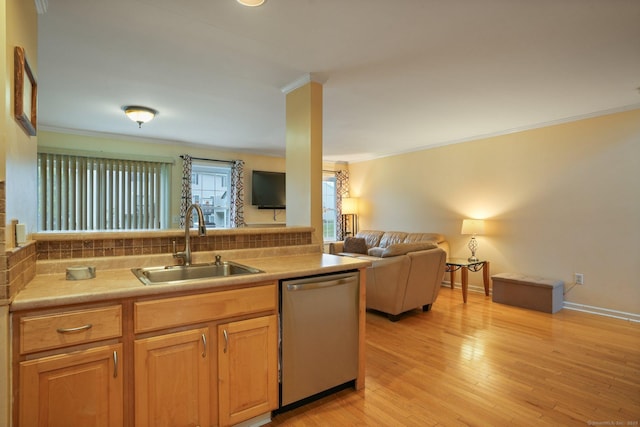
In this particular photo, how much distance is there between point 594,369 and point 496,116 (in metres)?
2.81

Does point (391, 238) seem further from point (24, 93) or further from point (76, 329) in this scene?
point (24, 93)

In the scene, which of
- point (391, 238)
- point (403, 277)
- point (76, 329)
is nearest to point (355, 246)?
point (391, 238)

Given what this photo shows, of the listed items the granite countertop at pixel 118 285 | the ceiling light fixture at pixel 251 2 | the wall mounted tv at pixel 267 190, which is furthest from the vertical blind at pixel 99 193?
the ceiling light fixture at pixel 251 2

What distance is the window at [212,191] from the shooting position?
5.82m

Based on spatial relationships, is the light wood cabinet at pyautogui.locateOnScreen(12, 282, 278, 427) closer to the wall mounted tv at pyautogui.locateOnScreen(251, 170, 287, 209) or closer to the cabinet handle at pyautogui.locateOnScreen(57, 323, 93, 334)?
the cabinet handle at pyautogui.locateOnScreen(57, 323, 93, 334)

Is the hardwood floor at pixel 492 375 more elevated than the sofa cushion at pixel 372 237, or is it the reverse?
the sofa cushion at pixel 372 237

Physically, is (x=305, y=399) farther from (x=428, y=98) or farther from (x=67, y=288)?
(x=428, y=98)

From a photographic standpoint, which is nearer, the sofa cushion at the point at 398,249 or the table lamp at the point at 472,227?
the sofa cushion at the point at 398,249

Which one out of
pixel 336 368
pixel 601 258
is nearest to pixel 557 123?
pixel 601 258

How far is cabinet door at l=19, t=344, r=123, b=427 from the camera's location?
128 centimetres

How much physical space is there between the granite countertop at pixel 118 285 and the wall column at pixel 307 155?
763mm

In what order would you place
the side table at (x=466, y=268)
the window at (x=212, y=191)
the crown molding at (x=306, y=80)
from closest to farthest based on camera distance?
1. the crown molding at (x=306, y=80)
2. the side table at (x=466, y=268)
3. the window at (x=212, y=191)

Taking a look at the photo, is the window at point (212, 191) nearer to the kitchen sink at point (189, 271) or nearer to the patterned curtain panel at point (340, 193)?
the patterned curtain panel at point (340, 193)

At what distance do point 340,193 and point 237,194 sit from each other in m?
2.37
